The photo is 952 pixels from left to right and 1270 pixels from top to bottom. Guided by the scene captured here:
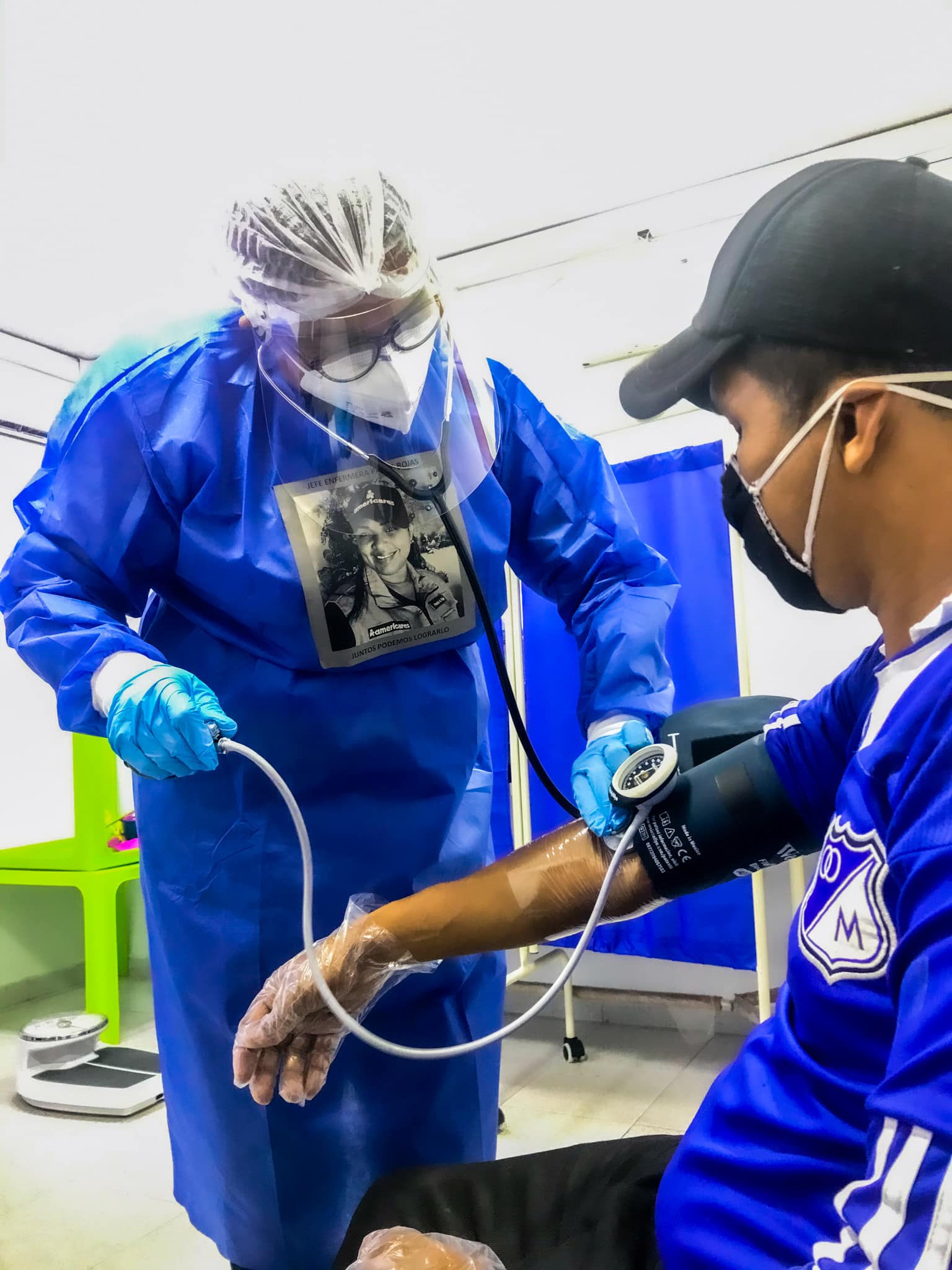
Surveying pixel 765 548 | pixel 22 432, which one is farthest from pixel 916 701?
pixel 22 432

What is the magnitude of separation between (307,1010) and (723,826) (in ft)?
1.53

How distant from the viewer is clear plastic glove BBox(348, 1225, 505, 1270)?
2.40 feet

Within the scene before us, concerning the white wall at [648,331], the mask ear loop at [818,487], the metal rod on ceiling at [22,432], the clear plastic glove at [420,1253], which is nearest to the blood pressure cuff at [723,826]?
the mask ear loop at [818,487]

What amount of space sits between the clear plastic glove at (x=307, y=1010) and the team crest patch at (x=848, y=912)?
0.46 m

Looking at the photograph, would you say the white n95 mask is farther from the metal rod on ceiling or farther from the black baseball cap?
the metal rod on ceiling

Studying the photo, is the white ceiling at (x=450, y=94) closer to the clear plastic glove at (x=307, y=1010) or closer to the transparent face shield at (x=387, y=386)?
the transparent face shield at (x=387, y=386)

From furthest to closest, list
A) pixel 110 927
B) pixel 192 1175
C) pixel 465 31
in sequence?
pixel 110 927, pixel 465 31, pixel 192 1175

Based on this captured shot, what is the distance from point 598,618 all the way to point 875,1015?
1.98 ft

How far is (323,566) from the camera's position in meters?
0.99

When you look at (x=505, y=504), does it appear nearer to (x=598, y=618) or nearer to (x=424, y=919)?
(x=598, y=618)

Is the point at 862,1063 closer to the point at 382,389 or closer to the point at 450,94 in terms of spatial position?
the point at 382,389

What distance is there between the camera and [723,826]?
0.92m

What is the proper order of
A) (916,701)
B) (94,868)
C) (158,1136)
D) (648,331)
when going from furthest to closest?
(94,868) < (648,331) < (158,1136) < (916,701)


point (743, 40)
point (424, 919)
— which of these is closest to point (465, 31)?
point (743, 40)
